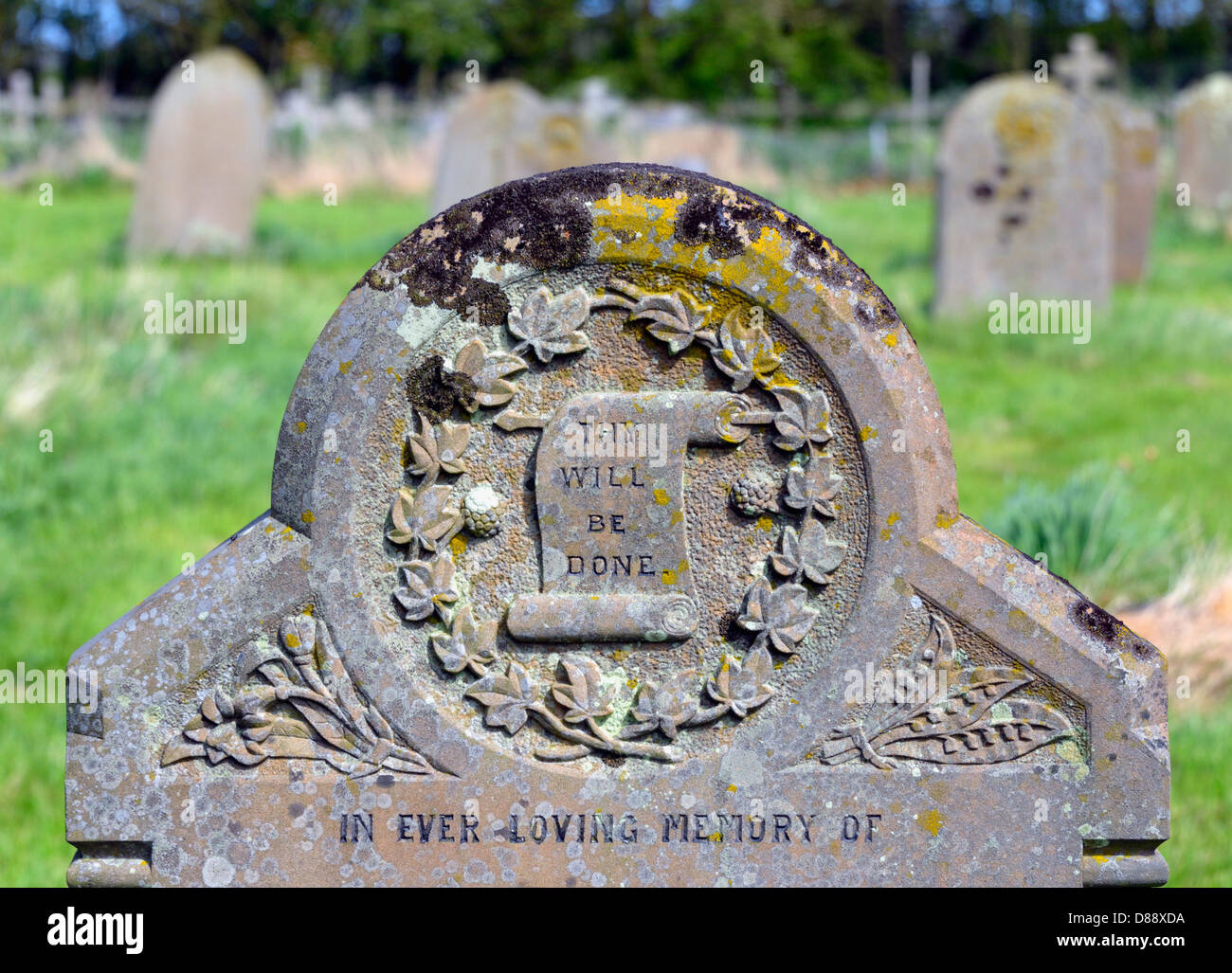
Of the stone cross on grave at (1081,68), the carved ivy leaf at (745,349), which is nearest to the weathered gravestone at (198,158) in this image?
the stone cross on grave at (1081,68)

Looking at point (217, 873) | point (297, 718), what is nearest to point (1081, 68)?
point (297, 718)

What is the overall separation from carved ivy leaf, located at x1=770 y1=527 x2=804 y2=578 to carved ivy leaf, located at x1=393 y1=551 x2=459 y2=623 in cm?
58

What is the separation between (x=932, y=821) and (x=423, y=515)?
3.50 feet

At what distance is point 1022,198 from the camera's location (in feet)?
29.1

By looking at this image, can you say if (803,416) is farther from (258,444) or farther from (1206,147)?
(1206,147)

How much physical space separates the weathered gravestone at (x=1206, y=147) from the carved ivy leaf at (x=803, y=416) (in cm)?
1398

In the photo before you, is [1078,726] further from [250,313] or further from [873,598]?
[250,313]

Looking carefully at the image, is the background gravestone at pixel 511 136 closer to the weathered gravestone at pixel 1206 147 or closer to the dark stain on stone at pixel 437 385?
the dark stain on stone at pixel 437 385

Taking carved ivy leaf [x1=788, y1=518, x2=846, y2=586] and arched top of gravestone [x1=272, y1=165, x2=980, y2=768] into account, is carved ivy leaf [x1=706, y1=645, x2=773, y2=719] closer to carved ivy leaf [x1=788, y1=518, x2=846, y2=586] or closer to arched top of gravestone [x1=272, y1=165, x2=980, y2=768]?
arched top of gravestone [x1=272, y1=165, x2=980, y2=768]

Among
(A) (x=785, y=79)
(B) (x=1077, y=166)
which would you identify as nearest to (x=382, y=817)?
(B) (x=1077, y=166)

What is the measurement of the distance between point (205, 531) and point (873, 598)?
389cm

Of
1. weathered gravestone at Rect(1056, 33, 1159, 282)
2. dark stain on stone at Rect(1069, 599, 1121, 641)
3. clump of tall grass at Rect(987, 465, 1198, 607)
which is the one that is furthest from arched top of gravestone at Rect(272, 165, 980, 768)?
weathered gravestone at Rect(1056, 33, 1159, 282)

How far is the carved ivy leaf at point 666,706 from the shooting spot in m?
2.31

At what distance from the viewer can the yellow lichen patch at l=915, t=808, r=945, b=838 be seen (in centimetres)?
232
